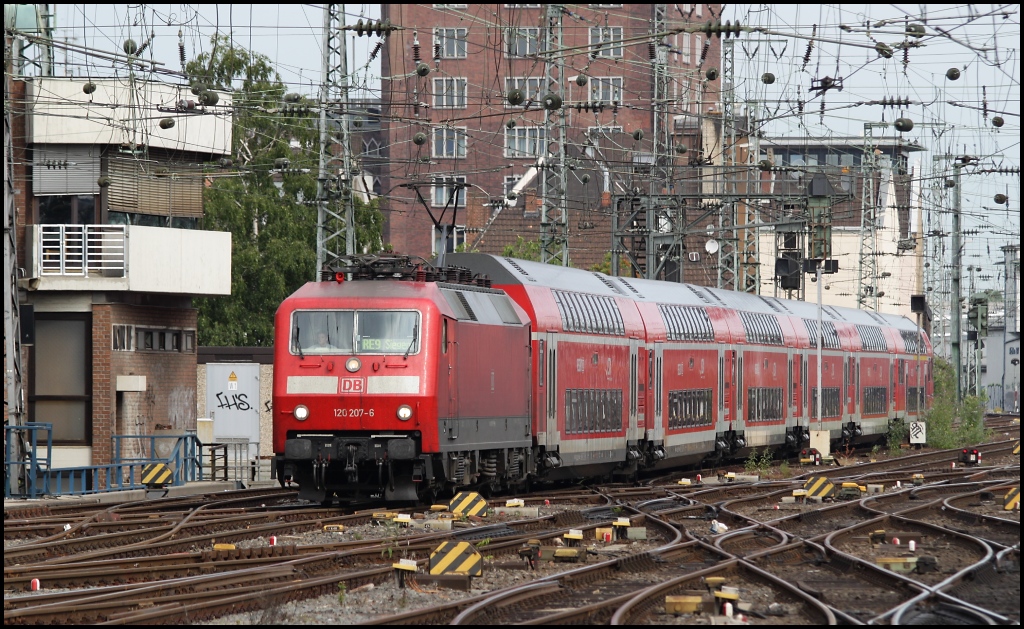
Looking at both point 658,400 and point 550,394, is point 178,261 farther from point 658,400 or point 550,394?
point 550,394

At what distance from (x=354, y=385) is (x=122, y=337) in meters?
13.5

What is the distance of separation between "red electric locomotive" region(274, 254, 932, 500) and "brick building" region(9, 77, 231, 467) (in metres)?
9.79

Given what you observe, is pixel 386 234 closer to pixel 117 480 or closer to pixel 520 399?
pixel 117 480

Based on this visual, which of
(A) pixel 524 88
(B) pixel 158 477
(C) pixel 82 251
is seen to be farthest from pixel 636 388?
(A) pixel 524 88

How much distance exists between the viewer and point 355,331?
2000 cm

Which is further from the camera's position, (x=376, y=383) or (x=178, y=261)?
(x=178, y=261)

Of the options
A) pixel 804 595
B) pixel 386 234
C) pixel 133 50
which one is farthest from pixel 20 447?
pixel 386 234

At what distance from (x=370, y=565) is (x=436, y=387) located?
5.46m

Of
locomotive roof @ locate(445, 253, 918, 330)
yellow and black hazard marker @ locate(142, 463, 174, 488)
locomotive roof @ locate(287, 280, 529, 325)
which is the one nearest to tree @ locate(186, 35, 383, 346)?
locomotive roof @ locate(445, 253, 918, 330)

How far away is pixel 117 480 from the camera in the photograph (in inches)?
1117

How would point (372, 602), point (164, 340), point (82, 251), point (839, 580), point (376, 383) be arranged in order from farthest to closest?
point (164, 340)
point (82, 251)
point (376, 383)
point (839, 580)
point (372, 602)

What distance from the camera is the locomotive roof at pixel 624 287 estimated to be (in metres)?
24.1

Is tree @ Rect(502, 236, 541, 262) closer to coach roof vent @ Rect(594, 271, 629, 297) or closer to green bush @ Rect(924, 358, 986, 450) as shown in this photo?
green bush @ Rect(924, 358, 986, 450)

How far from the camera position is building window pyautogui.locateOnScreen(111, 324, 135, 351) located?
3149cm
